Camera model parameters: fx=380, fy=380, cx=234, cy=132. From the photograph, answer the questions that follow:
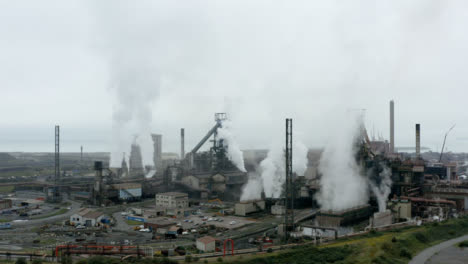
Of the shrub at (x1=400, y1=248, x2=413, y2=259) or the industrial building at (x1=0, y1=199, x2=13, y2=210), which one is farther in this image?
the industrial building at (x1=0, y1=199, x2=13, y2=210)

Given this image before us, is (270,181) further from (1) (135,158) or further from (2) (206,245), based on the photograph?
(1) (135,158)

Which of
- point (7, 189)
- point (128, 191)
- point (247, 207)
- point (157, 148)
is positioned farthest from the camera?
point (157, 148)

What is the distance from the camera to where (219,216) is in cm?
3831

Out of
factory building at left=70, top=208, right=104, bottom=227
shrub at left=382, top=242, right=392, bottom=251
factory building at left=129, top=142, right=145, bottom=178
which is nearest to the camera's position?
shrub at left=382, top=242, right=392, bottom=251

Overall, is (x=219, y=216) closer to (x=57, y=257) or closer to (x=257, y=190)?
(x=257, y=190)

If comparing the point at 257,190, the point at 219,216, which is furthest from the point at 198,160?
the point at 219,216

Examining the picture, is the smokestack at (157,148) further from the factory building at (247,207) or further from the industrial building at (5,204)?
the factory building at (247,207)

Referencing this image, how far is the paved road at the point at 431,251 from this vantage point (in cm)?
2377

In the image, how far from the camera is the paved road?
2377cm

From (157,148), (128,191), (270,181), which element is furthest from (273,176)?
(157,148)

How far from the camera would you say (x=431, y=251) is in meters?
26.0

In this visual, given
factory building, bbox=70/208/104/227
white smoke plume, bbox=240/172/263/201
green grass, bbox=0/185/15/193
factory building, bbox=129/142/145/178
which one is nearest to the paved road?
white smoke plume, bbox=240/172/263/201

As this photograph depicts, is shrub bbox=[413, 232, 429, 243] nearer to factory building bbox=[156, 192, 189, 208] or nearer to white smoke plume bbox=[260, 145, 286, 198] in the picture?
white smoke plume bbox=[260, 145, 286, 198]

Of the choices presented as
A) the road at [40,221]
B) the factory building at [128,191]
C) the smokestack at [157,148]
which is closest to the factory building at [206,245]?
the road at [40,221]
